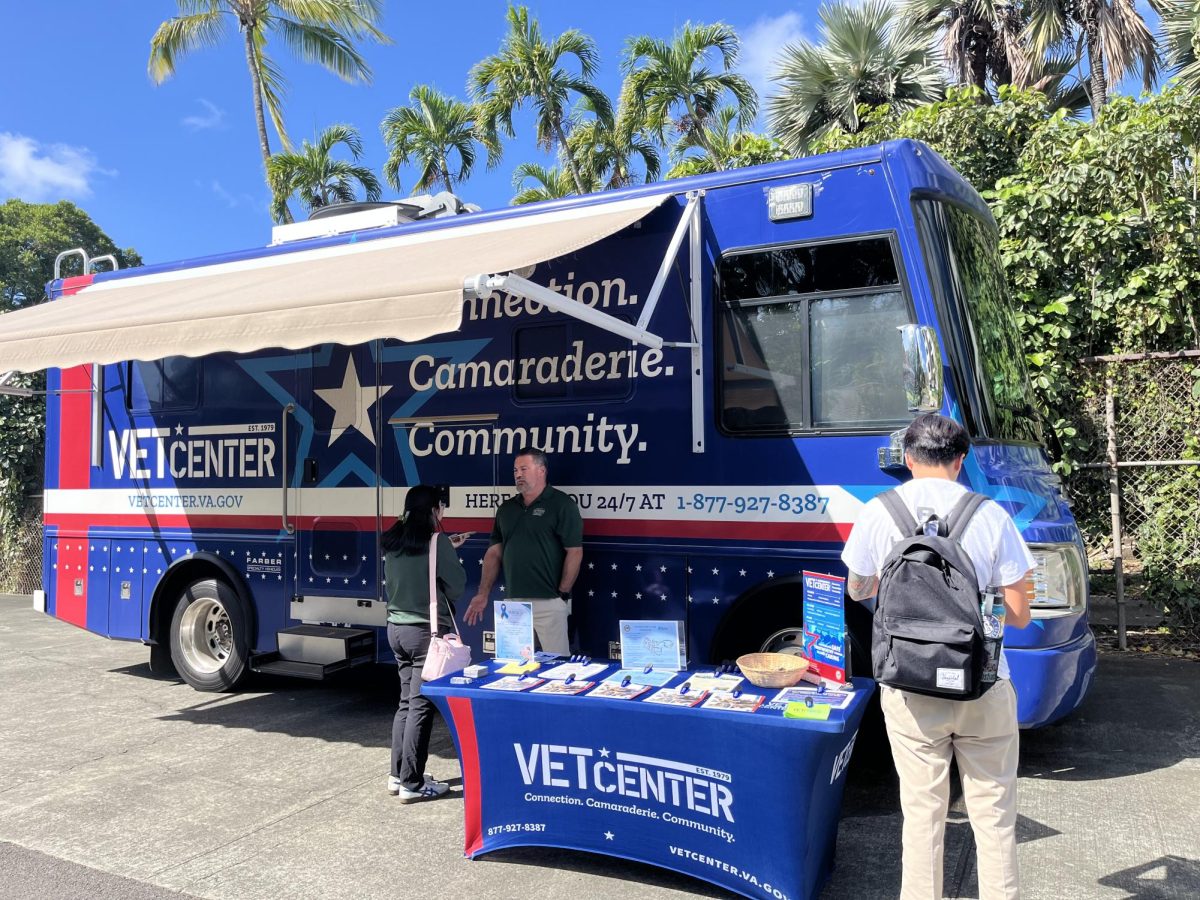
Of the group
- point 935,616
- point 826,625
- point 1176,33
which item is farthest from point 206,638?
point 1176,33

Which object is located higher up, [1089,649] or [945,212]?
[945,212]

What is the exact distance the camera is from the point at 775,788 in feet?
10.9

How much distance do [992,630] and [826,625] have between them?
0.83 m

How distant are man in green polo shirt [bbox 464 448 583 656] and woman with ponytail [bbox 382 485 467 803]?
0.47 m

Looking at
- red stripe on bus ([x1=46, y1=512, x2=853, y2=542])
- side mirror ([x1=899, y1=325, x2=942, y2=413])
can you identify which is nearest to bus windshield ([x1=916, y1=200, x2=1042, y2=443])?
side mirror ([x1=899, y1=325, x2=942, y2=413])

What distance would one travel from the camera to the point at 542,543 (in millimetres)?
5191

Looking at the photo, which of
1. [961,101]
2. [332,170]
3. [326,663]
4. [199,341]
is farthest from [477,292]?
[332,170]

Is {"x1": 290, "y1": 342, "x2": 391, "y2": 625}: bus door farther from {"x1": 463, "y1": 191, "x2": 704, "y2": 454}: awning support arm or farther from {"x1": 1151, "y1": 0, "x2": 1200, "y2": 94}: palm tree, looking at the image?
{"x1": 1151, "y1": 0, "x2": 1200, "y2": 94}: palm tree

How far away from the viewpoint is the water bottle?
282 cm

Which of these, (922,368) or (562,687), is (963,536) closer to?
(922,368)

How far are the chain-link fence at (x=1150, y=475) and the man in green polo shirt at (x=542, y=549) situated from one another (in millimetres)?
4883

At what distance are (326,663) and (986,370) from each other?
14.2 feet

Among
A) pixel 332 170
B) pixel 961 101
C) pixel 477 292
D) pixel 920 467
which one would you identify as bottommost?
pixel 920 467

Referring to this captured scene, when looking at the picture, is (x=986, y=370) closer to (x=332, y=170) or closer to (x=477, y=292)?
(x=477, y=292)
